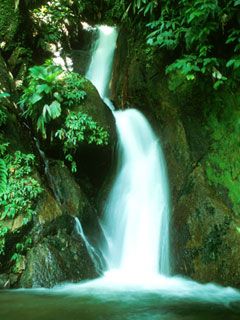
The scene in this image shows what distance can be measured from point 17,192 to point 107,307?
2.31 meters

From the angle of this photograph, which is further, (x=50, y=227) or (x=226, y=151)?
(x=226, y=151)

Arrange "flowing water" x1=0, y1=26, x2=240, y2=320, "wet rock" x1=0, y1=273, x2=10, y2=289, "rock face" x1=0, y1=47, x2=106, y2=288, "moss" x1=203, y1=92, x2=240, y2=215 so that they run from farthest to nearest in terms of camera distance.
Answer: "moss" x1=203, y1=92, x2=240, y2=215
"rock face" x1=0, y1=47, x2=106, y2=288
"wet rock" x1=0, y1=273, x2=10, y2=289
"flowing water" x1=0, y1=26, x2=240, y2=320

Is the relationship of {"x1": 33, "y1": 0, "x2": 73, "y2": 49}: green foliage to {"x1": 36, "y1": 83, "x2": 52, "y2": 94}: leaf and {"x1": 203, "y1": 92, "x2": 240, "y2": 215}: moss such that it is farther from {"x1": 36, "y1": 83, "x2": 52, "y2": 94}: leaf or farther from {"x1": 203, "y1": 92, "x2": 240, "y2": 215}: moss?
{"x1": 203, "y1": 92, "x2": 240, "y2": 215}: moss

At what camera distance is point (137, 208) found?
6.94m

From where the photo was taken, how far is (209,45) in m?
5.97

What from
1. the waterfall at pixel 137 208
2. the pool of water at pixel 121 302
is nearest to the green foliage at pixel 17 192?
the pool of water at pixel 121 302

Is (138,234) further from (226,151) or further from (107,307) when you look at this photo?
(107,307)

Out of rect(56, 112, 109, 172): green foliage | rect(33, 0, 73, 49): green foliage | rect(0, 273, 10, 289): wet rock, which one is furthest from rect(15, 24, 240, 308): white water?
rect(33, 0, 73, 49): green foliage

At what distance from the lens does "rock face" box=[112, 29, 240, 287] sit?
5441 millimetres

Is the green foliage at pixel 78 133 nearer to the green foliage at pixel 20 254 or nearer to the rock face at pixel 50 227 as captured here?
the rock face at pixel 50 227

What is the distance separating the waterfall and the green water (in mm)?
1232

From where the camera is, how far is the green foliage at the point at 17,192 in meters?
5.40

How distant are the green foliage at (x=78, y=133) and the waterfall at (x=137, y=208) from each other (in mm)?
961

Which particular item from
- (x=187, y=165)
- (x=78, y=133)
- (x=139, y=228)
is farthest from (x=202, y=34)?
(x=139, y=228)
